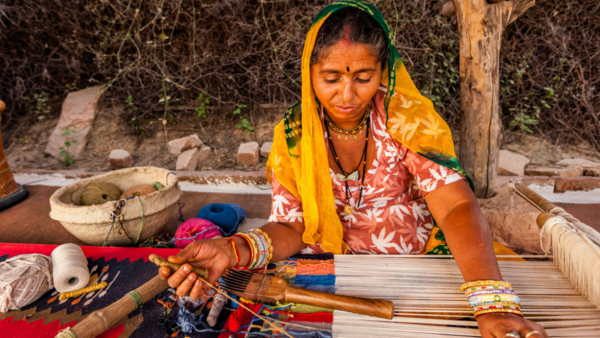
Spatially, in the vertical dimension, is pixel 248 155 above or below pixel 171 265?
below

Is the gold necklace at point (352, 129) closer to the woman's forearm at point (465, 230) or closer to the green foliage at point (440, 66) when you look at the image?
the woman's forearm at point (465, 230)

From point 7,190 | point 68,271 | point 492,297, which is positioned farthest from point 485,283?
point 7,190

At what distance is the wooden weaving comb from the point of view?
3.77 ft

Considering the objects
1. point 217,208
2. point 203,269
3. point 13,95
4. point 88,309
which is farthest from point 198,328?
point 13,95

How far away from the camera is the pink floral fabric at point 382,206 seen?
62.3 inches

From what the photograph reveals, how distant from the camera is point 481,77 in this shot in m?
2.14

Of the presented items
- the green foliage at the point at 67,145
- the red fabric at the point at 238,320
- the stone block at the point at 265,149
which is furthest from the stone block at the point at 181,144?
the red fabric at the point at 238,320

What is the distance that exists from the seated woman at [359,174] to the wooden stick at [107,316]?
37 cm

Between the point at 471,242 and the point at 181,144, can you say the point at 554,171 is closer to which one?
the point at 471,242

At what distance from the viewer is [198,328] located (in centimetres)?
137

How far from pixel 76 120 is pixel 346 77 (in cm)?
468

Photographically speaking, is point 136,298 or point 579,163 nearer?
point 136,298

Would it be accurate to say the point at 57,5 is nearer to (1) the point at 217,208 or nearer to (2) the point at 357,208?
(1) the point at 217,208

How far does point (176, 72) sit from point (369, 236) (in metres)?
3.92
